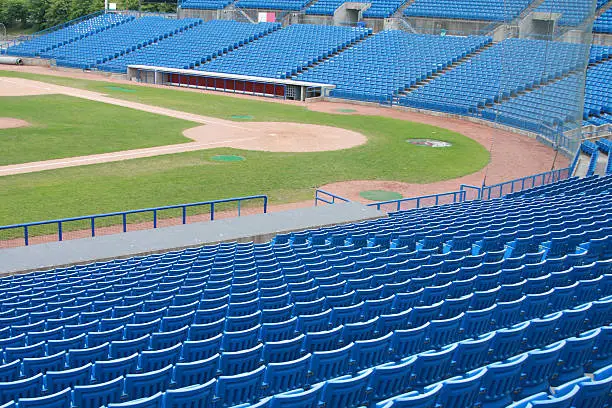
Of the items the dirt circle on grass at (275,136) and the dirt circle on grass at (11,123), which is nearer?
the dirt circle on grass at (275,136)

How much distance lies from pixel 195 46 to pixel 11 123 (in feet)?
94.8

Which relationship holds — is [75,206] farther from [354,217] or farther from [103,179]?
[354,217]

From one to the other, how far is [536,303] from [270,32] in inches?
2283

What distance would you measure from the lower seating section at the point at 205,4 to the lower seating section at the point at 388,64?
2109 centimetres

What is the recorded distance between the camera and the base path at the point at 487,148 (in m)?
26.4

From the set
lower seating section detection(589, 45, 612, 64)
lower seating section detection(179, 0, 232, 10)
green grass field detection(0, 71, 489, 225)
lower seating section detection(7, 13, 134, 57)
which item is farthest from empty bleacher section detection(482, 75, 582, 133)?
lower seating section detection(7, 13, 134, 57)

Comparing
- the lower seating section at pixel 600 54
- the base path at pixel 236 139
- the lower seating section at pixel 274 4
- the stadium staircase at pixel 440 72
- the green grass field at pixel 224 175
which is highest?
the lower seating section at pixel 274 4

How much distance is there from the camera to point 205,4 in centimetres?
7350

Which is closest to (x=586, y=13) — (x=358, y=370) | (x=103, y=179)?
(x=103, y=179)

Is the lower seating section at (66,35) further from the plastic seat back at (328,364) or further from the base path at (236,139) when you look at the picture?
the plastic seat back at (328,364)

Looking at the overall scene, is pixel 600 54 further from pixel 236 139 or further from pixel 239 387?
pixel 239 387

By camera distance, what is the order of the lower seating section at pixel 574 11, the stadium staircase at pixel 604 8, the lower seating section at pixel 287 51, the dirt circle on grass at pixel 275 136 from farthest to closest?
the lower seating section at pixel 287 51 < the stadium staircase at pixel 604 8 < the dirt circle on grass at pixel 275 136 < the lower seating section at pixel 574 11

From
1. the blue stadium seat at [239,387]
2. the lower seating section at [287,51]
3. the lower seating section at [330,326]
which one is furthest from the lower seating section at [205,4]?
the blue stadium seat at [239,387]

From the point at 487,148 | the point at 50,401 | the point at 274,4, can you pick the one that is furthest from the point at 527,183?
the point at 274,4
